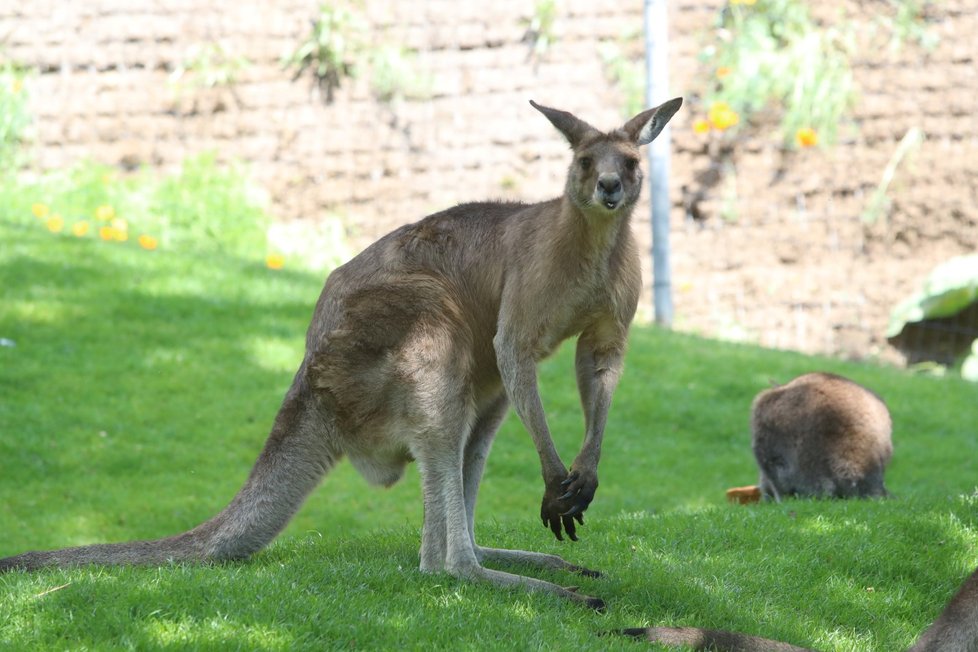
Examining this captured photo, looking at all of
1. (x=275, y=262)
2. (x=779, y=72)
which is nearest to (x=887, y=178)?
(x=779, y=72)

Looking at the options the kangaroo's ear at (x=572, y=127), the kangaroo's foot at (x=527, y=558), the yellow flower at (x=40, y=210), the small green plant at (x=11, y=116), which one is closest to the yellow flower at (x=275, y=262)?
the yellow flower at (x=40, y=210)

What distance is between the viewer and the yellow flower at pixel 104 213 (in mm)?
11727

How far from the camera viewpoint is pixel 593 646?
13.2 feet

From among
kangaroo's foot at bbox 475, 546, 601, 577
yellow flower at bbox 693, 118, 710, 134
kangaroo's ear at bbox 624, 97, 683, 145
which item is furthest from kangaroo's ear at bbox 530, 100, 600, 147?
yellow flower at bbox 693, 118, 710, 134

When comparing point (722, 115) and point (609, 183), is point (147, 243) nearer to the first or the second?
point (722, 115)

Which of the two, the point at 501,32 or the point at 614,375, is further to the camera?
the point at 501,32

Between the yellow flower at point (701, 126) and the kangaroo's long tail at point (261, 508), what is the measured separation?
791 cm

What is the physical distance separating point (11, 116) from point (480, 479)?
9273 mm

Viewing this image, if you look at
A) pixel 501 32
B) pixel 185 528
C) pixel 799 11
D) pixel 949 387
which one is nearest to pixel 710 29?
pixel 799 11

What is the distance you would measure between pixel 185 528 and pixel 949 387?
242 inches

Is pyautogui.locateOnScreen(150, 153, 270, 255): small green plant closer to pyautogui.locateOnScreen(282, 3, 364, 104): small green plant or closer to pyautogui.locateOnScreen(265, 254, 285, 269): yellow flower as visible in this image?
pyautogui.locateOnScreen(265, 254, 285, 269): yellow flower

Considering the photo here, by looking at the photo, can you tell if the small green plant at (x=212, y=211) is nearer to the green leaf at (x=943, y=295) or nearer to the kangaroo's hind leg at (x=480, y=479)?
the green leaf at (x=943, y=295)

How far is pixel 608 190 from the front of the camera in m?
4.58

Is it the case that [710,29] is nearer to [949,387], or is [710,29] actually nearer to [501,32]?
[501,32]
